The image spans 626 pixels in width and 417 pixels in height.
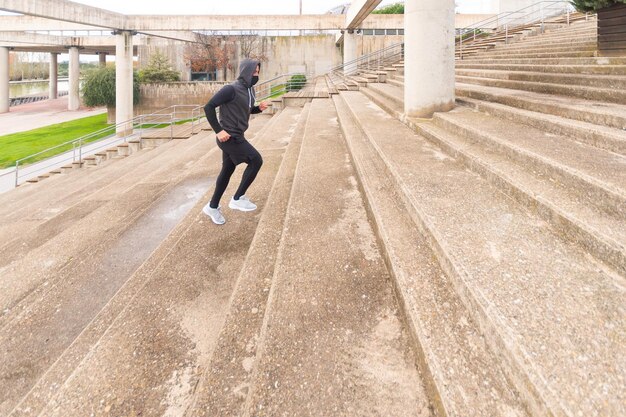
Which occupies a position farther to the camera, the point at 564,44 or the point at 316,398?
the point at 564,44

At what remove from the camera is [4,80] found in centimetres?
3297

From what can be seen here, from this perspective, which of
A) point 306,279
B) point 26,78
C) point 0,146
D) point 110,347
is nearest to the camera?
point 110,347

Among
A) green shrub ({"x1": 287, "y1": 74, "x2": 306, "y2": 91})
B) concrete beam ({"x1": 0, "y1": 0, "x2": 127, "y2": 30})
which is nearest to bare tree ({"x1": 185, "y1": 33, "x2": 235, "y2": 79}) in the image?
green shrub ({"x1": 287, "y1": 74, "x2": 306, "y2": 91})

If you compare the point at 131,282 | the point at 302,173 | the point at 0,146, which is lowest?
the point at 131,282

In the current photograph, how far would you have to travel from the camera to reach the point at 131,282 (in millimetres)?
2588

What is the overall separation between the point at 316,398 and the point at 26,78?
93.9 m

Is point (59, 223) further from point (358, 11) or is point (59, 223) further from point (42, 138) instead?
point (42, 138)

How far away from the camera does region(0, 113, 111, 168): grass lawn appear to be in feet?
58.9

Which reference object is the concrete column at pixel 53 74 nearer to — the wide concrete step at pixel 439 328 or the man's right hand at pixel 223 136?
the man's right hand at pixel 223 136

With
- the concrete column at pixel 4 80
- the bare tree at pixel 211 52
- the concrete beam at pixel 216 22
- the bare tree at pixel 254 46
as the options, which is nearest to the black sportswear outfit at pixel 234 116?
the concrete beam at pixel 216 22

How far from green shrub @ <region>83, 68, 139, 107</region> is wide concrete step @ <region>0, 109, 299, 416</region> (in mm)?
27515

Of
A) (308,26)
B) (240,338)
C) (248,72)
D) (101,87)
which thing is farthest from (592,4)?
(101,87)

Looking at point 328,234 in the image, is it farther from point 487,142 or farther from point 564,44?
point 564,44

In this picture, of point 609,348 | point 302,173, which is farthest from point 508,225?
point 302,173
